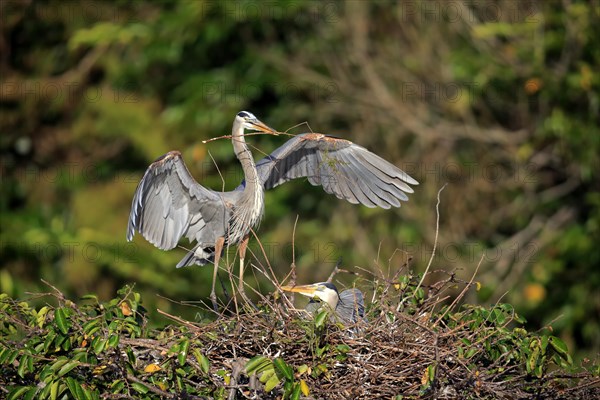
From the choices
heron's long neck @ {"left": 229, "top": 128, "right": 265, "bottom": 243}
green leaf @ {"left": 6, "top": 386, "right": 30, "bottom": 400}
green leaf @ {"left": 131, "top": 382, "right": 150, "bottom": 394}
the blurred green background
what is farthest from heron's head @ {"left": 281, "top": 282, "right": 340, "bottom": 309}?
the blurred green background

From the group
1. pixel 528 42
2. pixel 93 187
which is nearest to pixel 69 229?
pixel 93 187

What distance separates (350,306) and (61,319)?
76.9 inches

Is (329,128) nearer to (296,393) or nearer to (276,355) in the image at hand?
(276,355)

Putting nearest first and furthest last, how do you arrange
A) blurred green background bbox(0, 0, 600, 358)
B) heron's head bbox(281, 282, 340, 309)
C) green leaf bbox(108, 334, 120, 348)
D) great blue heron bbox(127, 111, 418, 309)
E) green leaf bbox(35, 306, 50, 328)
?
green leaf bbox(108, 334, 120, 348)
green leaf bbox(35, 306, 50, 328)
heron's head bbox(281, 282, 340, 309)
great blue heron bbox(127, 111, 418, 309)
blurred green background bbox(0, 0, 600, 358)

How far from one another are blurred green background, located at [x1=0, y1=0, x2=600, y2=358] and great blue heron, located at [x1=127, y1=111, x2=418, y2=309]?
3.10 metres

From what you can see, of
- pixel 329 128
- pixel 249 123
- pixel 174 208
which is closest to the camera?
pixel 174 208

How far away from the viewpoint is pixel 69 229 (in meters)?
11.3

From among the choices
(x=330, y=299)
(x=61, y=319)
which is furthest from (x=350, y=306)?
(x=61, y=319)

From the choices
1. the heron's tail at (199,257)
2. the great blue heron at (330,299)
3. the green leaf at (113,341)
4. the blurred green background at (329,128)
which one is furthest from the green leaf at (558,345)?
the blurred green background at (329,128)

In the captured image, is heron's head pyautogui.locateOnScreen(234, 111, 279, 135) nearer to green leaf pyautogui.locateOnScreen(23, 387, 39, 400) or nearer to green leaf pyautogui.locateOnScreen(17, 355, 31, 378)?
green leaf pyautogui.locateOnScreen(17, 355, 31, 378)

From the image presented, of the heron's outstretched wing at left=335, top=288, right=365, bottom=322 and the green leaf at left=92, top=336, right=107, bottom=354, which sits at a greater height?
the green leaf at left=92, top=336, right=107, bottom=354

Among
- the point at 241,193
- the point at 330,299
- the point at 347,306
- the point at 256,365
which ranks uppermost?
the point at 256,365

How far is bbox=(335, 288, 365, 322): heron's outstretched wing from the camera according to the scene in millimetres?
5309

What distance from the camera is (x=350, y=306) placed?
576cm
